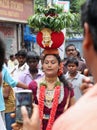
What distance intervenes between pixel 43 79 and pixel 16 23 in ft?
40.3

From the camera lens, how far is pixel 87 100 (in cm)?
132

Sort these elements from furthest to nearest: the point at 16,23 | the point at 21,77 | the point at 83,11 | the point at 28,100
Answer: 1. the point at 16,23
2. the point at 21,77
3. the point at 28,100
4. the point at 83,11

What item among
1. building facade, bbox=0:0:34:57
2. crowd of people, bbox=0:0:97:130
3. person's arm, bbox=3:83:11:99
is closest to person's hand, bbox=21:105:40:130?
crowd of people, bbox=0:0:97:130

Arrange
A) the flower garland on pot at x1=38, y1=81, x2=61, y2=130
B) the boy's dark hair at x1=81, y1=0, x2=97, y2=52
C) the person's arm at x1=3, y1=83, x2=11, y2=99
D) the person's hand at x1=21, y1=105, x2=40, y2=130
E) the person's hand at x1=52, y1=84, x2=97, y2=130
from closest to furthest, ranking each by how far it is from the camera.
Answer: the person's hand at x1=52, y1=84, x2=97, y2=130 → the boy's dark hair at x1=81, y1=0, x2=97, y2=52 → the person's hand at x1=21, y1=105, x2=40, y2=130 → the flower garland on pot at x1=38, y1=81, x2=61, y2=130 → the person's arm at x1=3, y1=83, x2=11, y2=99

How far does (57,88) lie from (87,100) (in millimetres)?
3121

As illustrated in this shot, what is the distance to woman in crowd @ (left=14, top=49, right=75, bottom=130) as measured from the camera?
4.29 m

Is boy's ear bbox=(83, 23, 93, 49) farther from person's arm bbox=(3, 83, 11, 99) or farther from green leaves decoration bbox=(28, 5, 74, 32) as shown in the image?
person's arm bbox=(3, 83, 11, 99)

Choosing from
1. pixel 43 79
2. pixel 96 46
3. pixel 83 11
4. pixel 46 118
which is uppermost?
pixel 83 11

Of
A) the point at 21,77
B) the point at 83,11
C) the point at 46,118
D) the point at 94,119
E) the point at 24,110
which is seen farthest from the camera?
the point at 21,77

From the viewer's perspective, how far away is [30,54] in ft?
21.1

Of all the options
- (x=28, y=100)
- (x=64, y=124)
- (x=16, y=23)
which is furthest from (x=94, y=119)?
(x=16, y=23)

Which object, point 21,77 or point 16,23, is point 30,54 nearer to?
point 21,77

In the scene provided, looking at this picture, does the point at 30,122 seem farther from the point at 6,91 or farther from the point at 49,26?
the point at 6,91

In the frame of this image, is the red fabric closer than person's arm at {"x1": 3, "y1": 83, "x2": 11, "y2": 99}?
Yes
